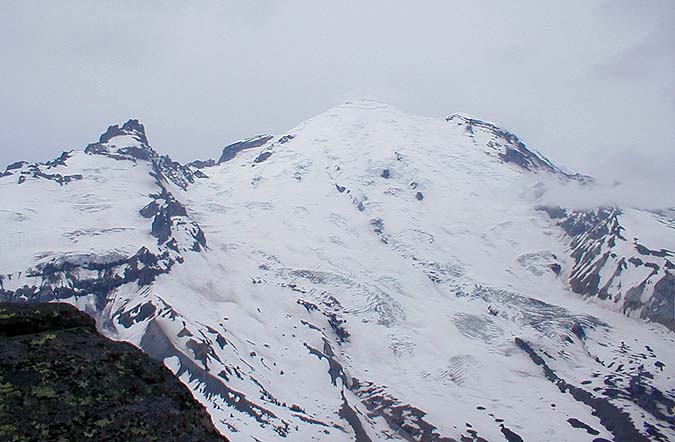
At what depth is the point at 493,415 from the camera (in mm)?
171250

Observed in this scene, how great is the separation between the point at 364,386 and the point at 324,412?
88.8ft

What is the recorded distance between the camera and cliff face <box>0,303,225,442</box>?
12039mm

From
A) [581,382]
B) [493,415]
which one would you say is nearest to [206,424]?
[493,415]

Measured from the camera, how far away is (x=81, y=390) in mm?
12977

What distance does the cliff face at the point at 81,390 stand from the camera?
39.5ft

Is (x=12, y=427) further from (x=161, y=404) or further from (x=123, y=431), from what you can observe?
(x=161, y=404)

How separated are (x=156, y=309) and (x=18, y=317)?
16582cm

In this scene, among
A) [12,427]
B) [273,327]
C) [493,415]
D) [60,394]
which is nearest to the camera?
[12,427]

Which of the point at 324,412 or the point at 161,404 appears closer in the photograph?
the point at 161,404

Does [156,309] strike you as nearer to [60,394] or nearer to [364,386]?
[364,386]

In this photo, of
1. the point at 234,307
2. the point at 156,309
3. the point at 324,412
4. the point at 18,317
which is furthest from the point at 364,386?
the point at 18,317

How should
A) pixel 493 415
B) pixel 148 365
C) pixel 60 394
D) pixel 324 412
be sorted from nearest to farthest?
pixel 60 394, pixel 148 365, pixel 324 412, pixel 493 415

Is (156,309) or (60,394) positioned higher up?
(60,394)

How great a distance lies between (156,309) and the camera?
575 ft
